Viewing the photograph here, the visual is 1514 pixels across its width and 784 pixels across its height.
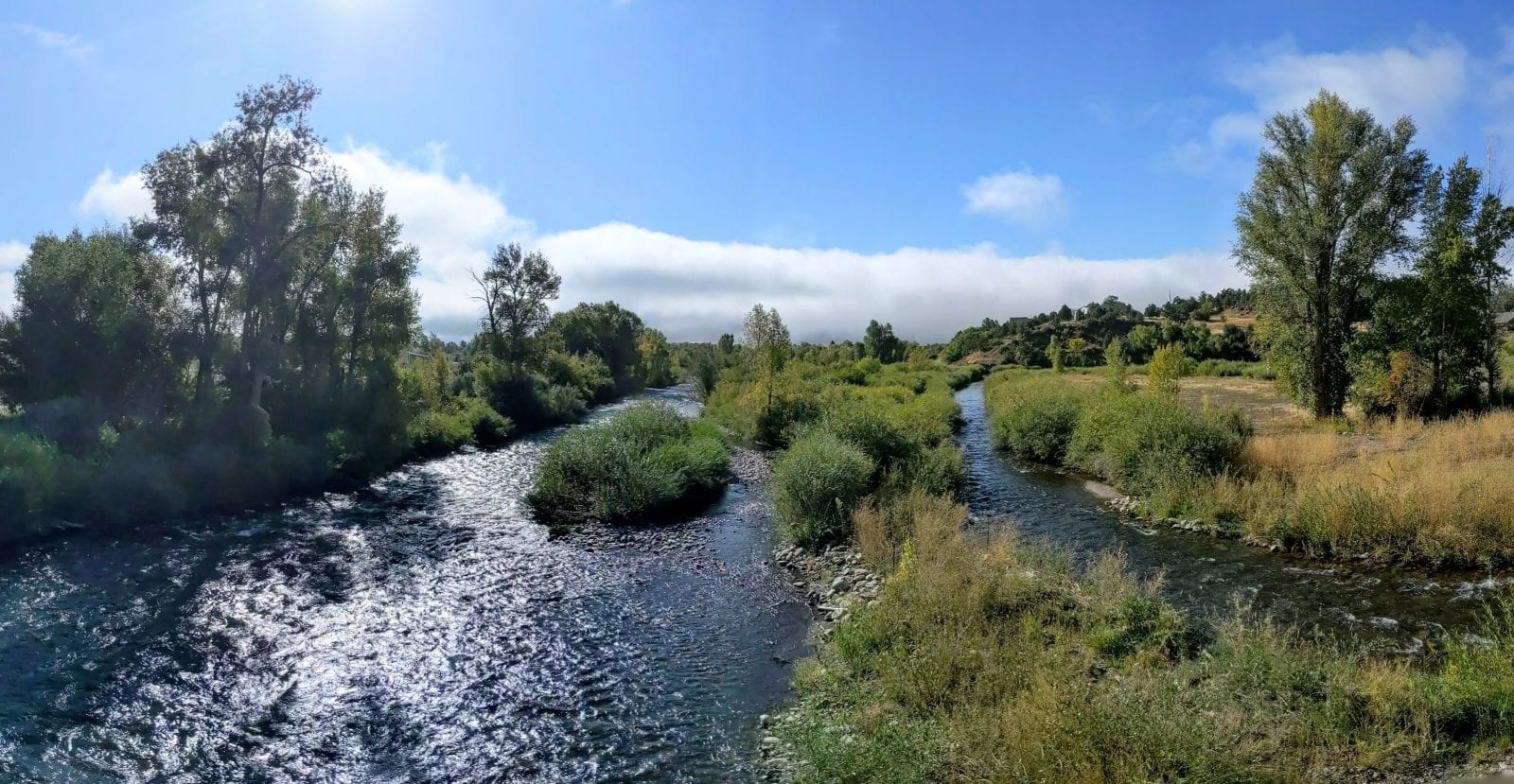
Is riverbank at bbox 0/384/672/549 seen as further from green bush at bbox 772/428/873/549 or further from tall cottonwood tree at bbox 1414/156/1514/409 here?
tall cottonwood tree at bbox 1414/156/1514/409

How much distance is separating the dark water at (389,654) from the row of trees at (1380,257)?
82.5 feet

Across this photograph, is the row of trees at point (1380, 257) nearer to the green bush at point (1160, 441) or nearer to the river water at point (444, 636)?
the green bush at point (1160, 441)

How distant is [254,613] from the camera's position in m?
13.8

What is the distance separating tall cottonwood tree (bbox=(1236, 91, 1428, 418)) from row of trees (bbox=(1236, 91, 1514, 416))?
0.04 meters

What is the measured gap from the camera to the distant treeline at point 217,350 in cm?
2130

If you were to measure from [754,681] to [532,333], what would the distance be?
180 feet

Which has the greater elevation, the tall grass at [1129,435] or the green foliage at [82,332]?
the green foliage at [82,332]

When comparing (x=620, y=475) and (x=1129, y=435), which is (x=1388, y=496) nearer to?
(x=1129, y=435)

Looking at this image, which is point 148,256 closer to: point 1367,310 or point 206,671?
point 206,671

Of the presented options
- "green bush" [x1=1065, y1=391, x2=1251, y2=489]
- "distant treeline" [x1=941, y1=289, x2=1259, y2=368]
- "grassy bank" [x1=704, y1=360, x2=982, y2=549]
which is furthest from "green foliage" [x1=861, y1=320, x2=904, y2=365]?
"green bush" [x1=1065, y1=391, x2=1251, y2=489]

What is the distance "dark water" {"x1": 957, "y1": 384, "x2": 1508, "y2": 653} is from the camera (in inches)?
468

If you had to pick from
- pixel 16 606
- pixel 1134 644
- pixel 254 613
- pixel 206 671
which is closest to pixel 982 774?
pixel 1134 644

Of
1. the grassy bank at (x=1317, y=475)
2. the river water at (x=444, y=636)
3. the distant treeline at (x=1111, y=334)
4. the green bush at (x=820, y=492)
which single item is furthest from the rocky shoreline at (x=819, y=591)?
the distant treeline at (x=1111, y=334)

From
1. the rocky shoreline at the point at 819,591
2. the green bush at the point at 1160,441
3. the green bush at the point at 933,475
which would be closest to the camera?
the rocky shoreline at the point at 819,591
